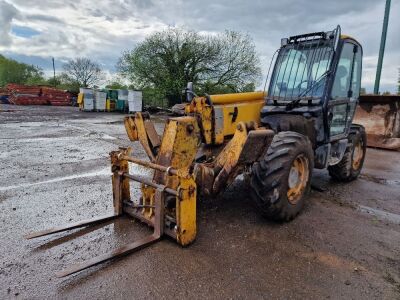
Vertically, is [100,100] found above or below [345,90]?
below

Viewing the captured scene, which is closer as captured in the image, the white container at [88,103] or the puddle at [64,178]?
the puddle at [64,178]

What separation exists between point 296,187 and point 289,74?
1961 mm

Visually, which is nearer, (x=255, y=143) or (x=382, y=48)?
(x=255, y=143)

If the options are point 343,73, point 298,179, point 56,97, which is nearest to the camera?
point 298,179

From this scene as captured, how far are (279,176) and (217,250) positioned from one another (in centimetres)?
108

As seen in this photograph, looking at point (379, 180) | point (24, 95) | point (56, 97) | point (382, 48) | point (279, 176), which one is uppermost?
point (382, 48)

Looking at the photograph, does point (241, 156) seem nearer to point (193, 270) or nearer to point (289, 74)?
point (193, 270)

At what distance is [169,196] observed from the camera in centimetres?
350

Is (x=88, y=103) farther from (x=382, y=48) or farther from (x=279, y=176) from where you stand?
(x=279, y=176)

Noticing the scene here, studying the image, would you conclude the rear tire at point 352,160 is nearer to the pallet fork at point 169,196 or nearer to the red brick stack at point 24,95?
the pallet fork at point 169,196

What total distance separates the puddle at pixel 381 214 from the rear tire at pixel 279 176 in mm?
1412

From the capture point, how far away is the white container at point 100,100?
25.1 m

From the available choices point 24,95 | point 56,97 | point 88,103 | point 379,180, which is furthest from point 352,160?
point 24,95

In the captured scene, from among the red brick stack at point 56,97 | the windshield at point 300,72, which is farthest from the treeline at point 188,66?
the windshield at point 300,72
